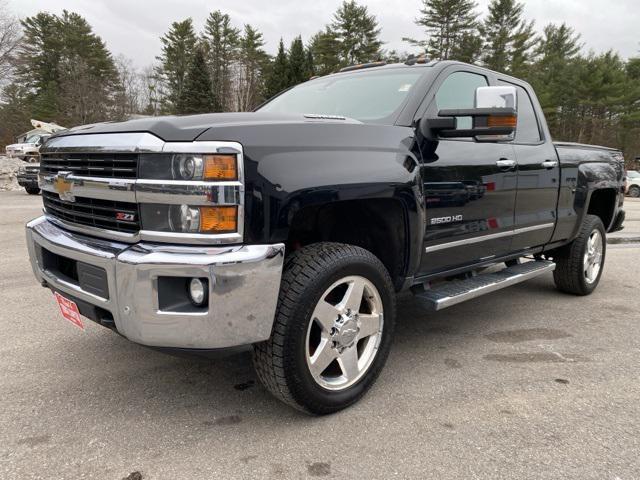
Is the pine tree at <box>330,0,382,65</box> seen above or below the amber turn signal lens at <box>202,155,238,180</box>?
above

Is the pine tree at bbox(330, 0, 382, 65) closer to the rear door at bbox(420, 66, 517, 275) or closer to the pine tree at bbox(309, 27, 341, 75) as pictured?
the pine tree at bbox(309, 27, 341, 75)

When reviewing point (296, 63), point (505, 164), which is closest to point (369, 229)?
point (505, 164)

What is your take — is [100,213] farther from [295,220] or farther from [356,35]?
[356,35]

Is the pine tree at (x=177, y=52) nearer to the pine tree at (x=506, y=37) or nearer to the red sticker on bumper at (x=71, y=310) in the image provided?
the pine tree at (x=506, y=37)

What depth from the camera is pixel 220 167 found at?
194 centimetres

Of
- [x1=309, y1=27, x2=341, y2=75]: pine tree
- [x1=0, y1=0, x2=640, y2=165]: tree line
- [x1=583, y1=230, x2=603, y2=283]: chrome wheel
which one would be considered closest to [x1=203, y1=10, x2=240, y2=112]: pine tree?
[x1=0, y1=0, x2=640, y2=165]: tree line

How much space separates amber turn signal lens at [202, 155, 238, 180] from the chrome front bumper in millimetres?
289

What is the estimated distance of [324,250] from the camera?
2.33m

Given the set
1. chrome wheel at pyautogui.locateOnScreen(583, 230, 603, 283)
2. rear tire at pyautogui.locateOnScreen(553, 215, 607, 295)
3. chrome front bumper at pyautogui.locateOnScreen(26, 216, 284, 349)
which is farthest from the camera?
chrome wheel at pyautogui.locateOnScreen(583, 230, 603, 283)

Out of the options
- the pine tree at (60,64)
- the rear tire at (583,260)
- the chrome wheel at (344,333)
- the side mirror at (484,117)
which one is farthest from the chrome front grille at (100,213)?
the pine tree at (60,64)

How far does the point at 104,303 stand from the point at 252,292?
66 centimetres

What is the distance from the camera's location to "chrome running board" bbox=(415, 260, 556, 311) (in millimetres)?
2910

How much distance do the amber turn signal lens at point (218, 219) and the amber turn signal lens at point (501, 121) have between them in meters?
1.53

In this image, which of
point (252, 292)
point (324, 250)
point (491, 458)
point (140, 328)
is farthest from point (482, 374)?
point (140, 328)
